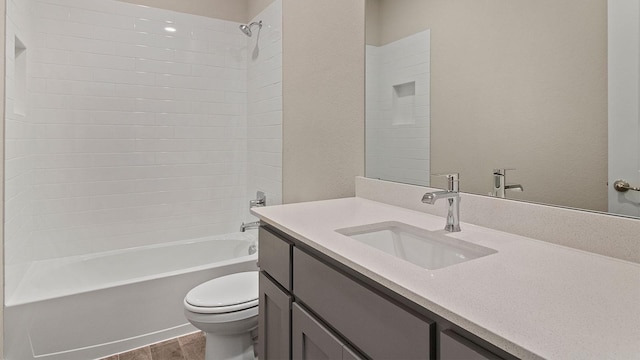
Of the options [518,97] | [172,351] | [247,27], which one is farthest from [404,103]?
[172,351]

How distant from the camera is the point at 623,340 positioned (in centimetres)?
51

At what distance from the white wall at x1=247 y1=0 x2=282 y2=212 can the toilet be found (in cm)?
81

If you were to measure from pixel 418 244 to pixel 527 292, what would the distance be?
0.55m

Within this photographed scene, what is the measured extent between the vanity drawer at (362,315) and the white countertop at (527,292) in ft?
0.19

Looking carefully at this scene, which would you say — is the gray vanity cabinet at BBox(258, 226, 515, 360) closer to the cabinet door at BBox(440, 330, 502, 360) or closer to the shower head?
the cabinet door at BBox(440, 330, 502, 360)

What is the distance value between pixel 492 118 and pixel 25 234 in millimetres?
2704

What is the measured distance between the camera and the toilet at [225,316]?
169 centimetres

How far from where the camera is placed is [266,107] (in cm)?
270

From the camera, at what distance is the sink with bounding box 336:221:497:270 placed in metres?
1.07

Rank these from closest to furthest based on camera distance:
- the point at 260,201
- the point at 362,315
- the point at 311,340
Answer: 1. the point at 362,315
2. the point at 311,340
3. the point at 260,201

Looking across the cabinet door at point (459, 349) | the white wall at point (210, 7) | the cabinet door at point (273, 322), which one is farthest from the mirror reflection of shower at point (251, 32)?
the cabinet door at point (459, 349)

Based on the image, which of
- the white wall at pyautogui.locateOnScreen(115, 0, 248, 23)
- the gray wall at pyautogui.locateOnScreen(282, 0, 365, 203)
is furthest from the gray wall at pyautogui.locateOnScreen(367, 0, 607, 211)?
the white wall at pyautogui.locateOnScreen(115, 0, 248, 23)

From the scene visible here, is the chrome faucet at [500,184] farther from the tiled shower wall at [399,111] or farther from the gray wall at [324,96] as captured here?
the gray wall at [324,96]

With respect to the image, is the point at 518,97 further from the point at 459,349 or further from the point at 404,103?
the point at 459,349
